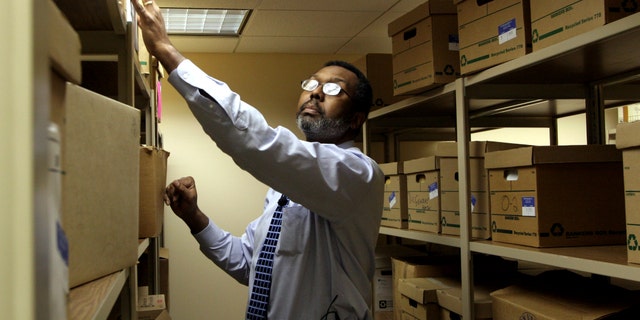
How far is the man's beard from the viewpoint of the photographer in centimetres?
208

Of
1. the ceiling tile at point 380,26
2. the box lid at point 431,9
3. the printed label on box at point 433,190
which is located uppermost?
the ceiling tile at point 380,26

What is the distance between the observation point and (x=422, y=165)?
8.32ft

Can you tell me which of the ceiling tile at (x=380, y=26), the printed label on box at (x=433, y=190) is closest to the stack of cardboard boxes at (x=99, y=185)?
the printed label on box at (x=433, y=190)

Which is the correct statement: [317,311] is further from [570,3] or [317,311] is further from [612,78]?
[612,78]

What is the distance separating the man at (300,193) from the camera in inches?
56.4

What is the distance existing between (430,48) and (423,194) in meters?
0.65

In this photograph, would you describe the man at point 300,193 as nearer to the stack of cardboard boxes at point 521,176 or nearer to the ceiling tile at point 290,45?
the stack of cardboard boxes at point 521,176

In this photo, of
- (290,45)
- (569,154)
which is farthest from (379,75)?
(569,154)

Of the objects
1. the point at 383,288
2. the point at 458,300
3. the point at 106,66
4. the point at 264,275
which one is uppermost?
the point at 106,66

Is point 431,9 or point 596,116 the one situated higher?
point 431,9

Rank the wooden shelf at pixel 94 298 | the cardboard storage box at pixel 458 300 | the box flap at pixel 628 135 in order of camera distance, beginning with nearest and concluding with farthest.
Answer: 1. the wooden shelf at pixel 94 298
2. the box flap at pixel 628 135
3. the cardboard storage box at pixel 458 300

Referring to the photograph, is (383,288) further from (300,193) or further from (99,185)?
(99,185)

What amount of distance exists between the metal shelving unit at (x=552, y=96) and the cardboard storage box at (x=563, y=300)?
0.14m

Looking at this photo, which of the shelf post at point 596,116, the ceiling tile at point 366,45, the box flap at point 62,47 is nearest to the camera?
the box flap at point 62,47
